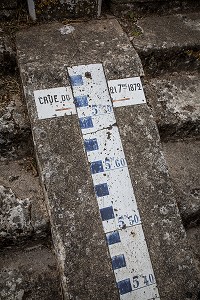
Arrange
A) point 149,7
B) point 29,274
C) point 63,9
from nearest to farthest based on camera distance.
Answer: point 29,274 → point 63,9 → point 149,7

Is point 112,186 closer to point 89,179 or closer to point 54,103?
point 89,179

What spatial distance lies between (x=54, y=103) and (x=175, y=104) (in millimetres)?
817

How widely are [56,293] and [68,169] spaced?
0.66 metres

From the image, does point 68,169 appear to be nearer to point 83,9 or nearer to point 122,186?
point 122,186

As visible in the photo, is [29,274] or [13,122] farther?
[13,122]

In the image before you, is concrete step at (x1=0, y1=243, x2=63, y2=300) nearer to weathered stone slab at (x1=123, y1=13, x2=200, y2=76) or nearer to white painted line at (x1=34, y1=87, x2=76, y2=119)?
white painted line at (x1=34, y1=87, x2=76, y2=119)

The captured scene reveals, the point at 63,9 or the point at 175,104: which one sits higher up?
the point at 63,9

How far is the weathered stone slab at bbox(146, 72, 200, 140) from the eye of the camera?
6.74ft

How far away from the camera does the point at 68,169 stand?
174 centimetres

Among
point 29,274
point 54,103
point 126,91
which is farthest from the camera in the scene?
point 126,91

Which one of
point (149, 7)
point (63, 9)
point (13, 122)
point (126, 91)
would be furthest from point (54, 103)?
point (149, 7)

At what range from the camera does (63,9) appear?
6.95ft

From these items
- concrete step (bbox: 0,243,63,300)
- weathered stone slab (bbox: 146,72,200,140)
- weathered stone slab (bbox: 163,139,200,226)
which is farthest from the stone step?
concrete step (bbox: 0,243,63,300)

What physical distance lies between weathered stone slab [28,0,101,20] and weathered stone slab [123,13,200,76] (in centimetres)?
29
